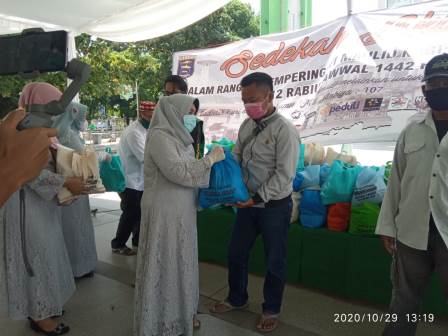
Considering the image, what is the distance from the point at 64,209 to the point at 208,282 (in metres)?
1.32

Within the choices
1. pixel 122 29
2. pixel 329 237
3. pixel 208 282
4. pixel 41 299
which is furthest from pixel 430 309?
pixel 122 29

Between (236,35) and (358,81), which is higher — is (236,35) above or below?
above

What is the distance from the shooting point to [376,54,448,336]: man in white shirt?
5.60 feet

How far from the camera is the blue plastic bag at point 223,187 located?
2139 millimetres

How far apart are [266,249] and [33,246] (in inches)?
55.3

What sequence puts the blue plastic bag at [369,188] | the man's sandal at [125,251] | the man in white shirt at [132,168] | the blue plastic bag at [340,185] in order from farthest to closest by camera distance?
the man's sandal at [125,251] → the man in white shirt at [132,168] → the blue plastic bag at [340,185] → the blue plastic bag at [369,188]

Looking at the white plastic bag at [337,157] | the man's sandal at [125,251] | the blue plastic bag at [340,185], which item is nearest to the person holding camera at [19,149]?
→ the blue plastic bag at [340,185]

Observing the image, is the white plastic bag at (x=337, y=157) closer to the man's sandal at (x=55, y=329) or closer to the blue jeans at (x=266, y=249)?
the blue jeans at (x=266, y=249)

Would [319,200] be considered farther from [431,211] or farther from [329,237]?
[431,211]

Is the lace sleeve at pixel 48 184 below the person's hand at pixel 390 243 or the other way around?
the other way around

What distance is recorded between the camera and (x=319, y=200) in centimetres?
283

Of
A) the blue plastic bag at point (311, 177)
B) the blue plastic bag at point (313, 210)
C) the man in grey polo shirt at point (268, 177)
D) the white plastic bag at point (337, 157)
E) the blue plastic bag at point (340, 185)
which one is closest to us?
the man in grey polo shirt at point (268, 177)

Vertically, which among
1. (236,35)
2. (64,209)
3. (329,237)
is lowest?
(329,237)

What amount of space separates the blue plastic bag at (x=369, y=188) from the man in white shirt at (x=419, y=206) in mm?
667
